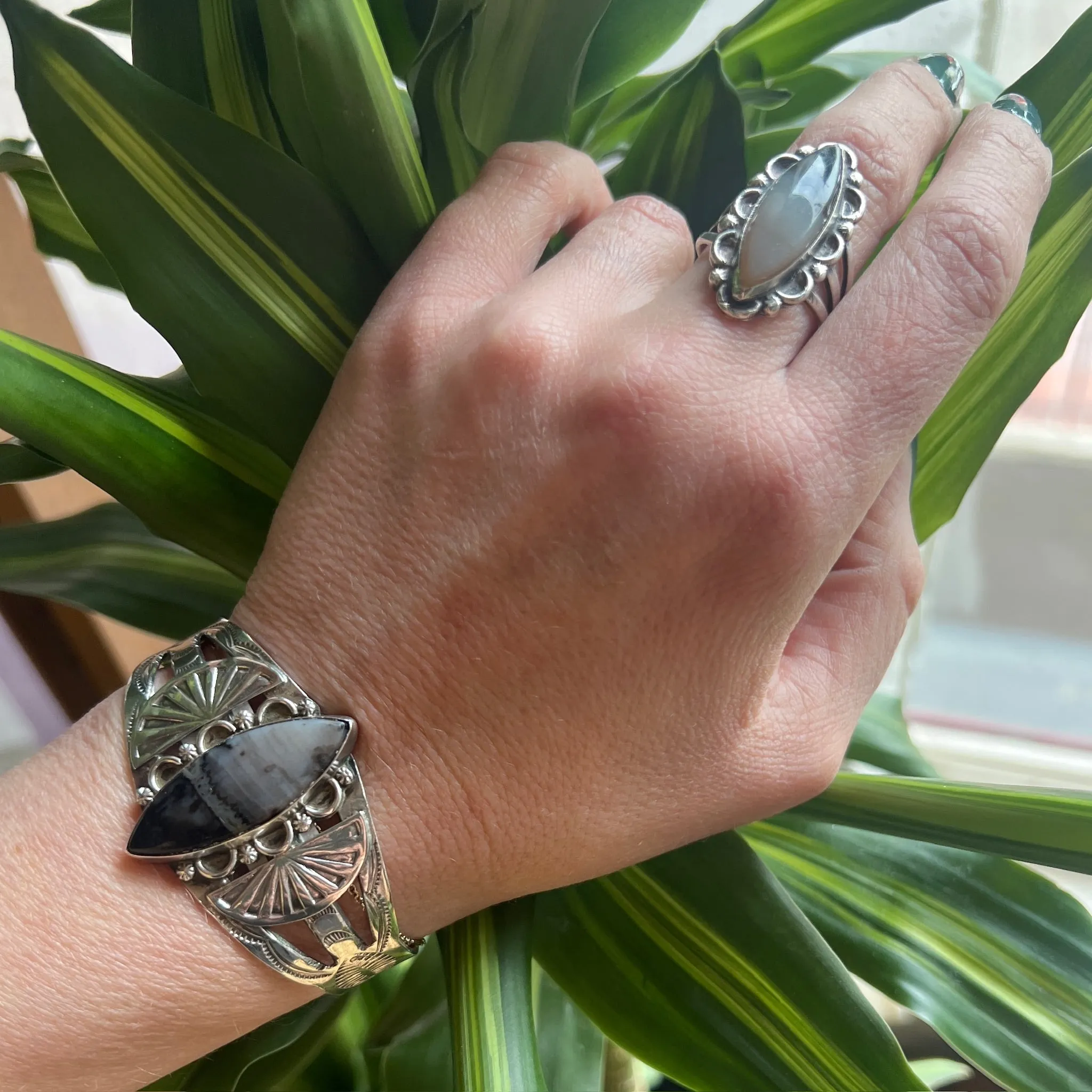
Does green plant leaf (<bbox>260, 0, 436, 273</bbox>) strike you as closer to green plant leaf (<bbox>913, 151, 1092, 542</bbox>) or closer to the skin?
the skin

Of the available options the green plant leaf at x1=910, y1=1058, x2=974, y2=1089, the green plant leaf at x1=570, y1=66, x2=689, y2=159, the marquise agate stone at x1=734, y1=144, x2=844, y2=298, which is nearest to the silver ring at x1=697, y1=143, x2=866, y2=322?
the marquise agate stone at x1=734, y1=144, x2=844, y2=298

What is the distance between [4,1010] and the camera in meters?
0.34

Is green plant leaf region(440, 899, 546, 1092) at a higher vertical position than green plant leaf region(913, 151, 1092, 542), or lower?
lower

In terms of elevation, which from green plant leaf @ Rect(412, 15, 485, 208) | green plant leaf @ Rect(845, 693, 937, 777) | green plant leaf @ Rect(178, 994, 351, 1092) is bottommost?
green plant leaf @ Rect(845, 693, 937, 777)

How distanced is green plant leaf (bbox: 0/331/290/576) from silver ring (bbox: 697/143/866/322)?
274mm

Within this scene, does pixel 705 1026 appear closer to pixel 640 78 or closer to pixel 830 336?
pixel 830 336

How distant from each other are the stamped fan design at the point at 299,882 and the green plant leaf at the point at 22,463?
12.2 inches

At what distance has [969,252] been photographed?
0.34 metres

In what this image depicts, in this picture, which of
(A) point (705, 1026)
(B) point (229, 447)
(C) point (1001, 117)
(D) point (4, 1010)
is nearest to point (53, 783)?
(D) point (4, 1010)

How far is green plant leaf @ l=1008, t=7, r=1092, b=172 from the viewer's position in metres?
0.42

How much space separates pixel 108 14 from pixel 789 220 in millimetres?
497

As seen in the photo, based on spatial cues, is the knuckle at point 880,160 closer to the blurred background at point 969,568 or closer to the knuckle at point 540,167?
the knuckle at point 540,167

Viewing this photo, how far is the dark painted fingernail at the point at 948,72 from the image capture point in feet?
1.33

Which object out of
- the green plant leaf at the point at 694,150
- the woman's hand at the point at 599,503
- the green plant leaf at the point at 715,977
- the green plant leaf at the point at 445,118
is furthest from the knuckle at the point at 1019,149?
the green plant leaf at the point at 715,977
